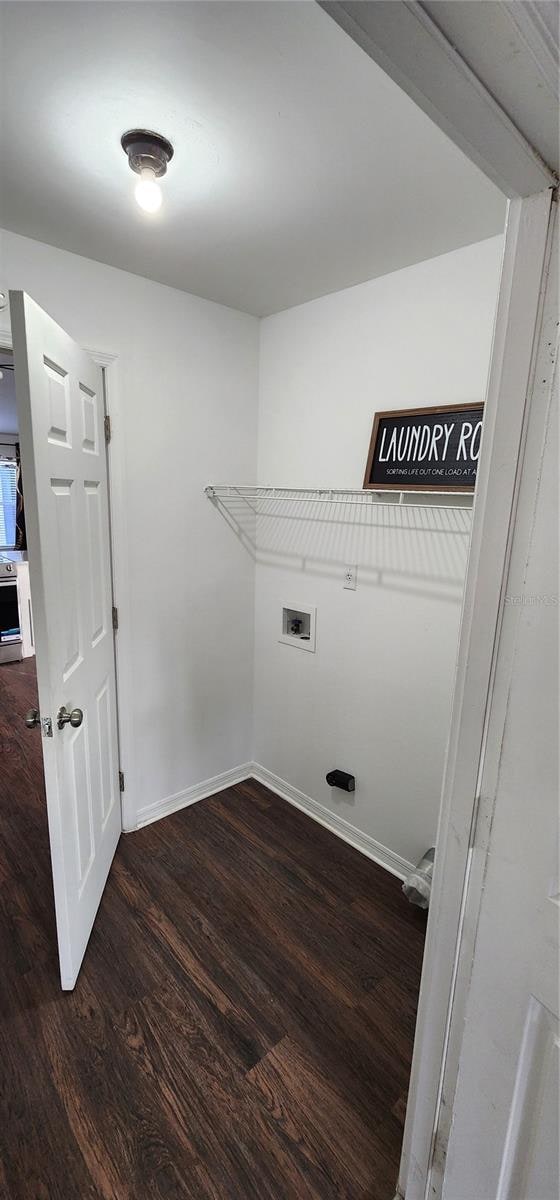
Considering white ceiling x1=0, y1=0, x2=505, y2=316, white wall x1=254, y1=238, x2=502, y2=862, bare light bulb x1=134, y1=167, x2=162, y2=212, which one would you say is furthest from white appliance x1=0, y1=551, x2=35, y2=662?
bare light bulb x1=134, y1=167, x2=162, y2=212

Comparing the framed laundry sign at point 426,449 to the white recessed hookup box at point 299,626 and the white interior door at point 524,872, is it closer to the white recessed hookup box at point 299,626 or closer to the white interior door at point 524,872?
the white recessed hookup box at point 299,626

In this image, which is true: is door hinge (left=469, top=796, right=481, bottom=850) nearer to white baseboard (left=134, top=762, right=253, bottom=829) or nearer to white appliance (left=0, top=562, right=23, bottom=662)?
white baseboard (left=134, top=762, right=253, bottom=829)

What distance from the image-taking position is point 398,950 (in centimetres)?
178

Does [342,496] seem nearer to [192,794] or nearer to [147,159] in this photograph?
[147,159]

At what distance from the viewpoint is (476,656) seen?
826 mm

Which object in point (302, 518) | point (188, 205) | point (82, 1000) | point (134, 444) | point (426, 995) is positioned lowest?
point (82, 1000)

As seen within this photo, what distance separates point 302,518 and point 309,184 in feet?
4.13

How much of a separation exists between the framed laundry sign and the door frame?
1036 mm

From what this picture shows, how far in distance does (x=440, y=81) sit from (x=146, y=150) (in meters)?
1.03

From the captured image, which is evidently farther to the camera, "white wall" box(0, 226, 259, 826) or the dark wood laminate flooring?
"white wall" box(0, 226, 259, 826)

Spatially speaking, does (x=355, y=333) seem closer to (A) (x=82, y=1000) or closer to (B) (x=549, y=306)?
(B) (x=549, y=306)

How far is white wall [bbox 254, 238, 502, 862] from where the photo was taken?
1.77m

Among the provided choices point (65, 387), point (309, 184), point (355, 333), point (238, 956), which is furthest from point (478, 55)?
point (238, 956)

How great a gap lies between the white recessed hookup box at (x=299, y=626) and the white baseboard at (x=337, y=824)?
0.80m
